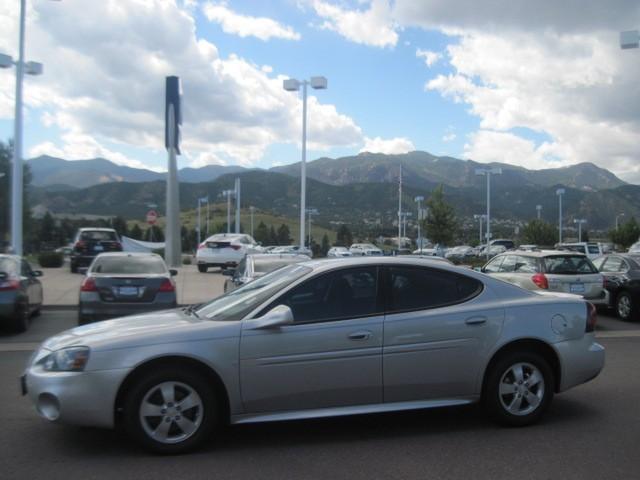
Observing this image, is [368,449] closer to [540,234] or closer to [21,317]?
[21,317]

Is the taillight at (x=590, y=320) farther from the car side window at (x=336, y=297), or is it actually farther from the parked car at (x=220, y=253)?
the parked car at (x=220, y=253)

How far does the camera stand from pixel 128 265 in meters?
11.0

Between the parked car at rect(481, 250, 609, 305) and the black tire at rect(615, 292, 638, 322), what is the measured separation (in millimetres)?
742

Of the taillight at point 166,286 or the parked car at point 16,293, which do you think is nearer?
the parked car at point 16,293

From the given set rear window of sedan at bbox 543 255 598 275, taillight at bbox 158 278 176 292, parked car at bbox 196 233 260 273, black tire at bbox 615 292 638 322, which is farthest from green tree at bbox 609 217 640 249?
taillight at bbox 158 278 176 292

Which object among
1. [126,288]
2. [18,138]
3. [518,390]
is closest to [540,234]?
[18,138]

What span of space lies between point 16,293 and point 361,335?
297 inches

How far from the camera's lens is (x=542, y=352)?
Result: 5531 millimetres

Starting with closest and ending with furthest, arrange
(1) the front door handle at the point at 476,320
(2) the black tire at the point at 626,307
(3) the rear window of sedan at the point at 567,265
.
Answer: (1) the front door handle at the point at 476,320, (3) the rear window of sedan at the point at 567,265, (2) the black tire at the point at 626,307

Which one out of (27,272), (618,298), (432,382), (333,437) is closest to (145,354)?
(333,437)

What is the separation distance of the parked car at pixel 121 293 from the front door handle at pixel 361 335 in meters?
6.21

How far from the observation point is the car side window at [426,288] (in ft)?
17.3

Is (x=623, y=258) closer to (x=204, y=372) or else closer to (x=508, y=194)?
(x=204, y=372)

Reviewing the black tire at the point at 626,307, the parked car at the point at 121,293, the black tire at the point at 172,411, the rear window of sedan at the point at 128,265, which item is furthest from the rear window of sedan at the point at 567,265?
the black tire at the point at 172,411
